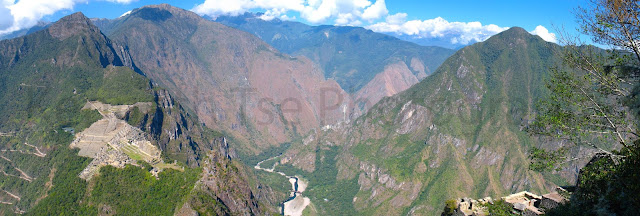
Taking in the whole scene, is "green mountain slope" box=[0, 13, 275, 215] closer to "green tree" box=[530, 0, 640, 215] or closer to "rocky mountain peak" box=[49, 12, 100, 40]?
"rocky mountain peak" box=[49, 12, 100, 40]

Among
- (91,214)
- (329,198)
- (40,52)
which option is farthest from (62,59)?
(329,198)

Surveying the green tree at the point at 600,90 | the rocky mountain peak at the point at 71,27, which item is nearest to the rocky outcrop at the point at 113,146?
the green tree at the point at 600,90

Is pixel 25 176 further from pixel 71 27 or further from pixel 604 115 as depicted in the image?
pixel 604 115

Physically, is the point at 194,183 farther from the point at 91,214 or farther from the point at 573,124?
the point at 573,124

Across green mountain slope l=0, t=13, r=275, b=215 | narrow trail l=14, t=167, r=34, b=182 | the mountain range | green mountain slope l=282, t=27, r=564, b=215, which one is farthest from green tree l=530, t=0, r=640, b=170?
green mountain slope l=282, t=27, r=564, b=215

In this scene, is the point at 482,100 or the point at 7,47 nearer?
the point at 7,47

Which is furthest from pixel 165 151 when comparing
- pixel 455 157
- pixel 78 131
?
pixel 455 157
